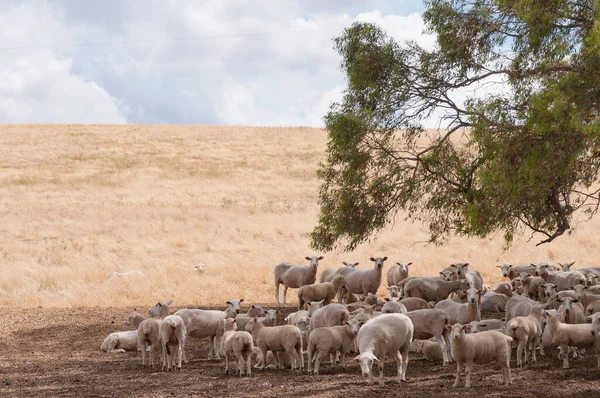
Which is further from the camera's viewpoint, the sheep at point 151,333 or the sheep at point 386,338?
the sheep at point 151,333

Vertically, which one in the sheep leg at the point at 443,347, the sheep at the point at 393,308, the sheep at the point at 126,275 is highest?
the sheep at the point at 126,275

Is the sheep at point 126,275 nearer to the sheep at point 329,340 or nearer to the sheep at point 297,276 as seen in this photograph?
the sheep at point 297,276

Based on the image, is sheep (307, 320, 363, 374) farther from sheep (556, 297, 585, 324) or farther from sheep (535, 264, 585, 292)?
sheep (535, 264, 585, 292)

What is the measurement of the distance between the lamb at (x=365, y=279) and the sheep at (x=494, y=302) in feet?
9.02

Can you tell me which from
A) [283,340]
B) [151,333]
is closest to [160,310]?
[151,333]

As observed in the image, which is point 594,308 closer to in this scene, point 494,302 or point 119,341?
point 494,302

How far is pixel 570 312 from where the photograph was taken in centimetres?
1455

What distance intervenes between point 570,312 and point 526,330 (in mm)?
1416

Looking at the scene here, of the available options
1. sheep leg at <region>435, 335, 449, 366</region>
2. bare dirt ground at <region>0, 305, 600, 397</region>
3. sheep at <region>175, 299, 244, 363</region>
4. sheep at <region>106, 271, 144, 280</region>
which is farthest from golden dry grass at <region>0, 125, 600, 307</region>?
sheep leg at <region>435, 335, 449, 366</region>

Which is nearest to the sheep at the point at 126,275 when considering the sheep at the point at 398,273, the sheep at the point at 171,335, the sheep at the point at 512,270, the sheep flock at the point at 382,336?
the sheep at the point at 398,273

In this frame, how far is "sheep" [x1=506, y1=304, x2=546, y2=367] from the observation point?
1360 cm

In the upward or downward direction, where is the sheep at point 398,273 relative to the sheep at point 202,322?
upward

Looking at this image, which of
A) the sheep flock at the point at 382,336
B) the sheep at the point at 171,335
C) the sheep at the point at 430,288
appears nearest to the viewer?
the sheep flock at the point at 382,336

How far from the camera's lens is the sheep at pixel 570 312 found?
14539 mm
